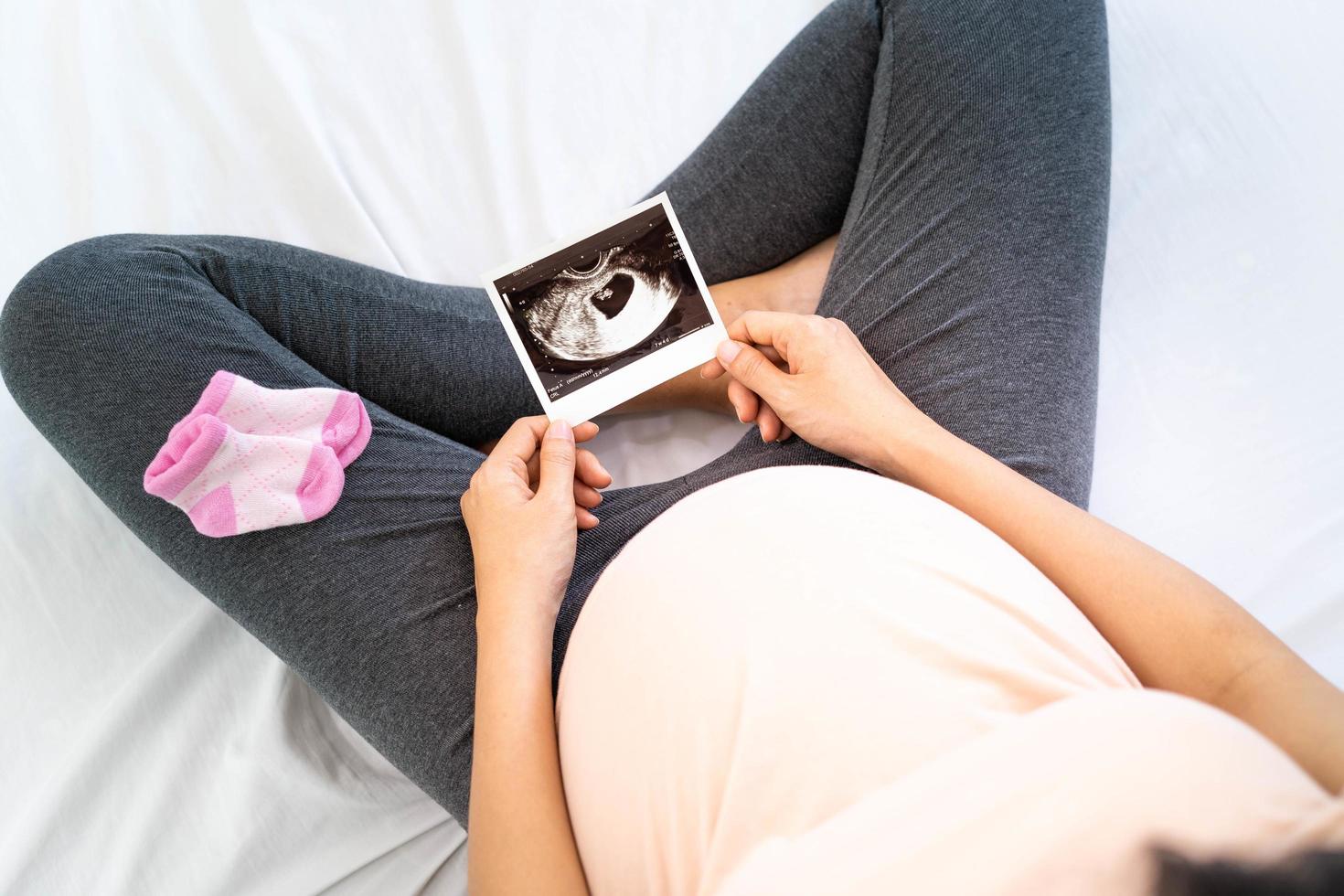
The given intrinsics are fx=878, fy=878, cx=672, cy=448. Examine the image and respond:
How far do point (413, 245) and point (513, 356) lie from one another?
0.95ft

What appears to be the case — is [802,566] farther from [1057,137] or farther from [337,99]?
[337,99]

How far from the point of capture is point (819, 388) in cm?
83

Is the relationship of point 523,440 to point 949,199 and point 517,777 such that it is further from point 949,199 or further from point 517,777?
point 949,199

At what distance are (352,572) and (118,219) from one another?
2.16 ft

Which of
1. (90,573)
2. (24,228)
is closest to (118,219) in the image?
(24,228)

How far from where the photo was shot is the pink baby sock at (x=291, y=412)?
82cm

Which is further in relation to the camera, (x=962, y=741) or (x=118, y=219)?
(x=118, y=219)

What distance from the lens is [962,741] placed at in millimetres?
520

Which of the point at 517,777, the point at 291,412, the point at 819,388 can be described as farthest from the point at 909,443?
the point at 291,412

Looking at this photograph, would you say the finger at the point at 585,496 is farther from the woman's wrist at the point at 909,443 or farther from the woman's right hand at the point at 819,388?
the woman's wrist at the point at 909,443

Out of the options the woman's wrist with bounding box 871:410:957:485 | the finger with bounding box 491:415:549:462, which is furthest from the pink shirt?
the finger with bounding box 491:415:549:462

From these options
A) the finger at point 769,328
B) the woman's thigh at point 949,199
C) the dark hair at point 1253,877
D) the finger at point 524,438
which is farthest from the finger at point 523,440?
the dark hair at point 1253,877

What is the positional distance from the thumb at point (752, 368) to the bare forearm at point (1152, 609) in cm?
13

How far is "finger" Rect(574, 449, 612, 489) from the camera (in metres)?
0.86
